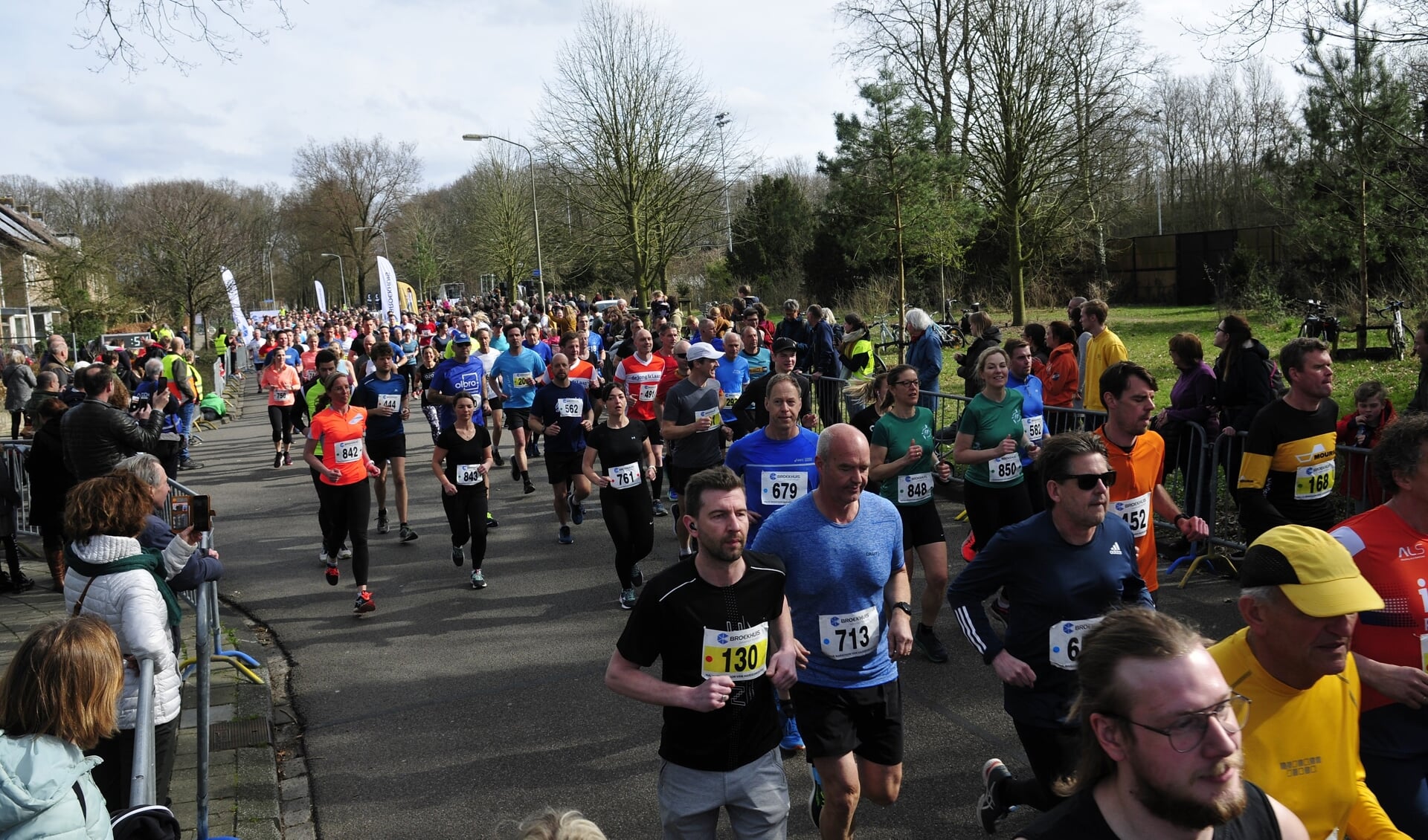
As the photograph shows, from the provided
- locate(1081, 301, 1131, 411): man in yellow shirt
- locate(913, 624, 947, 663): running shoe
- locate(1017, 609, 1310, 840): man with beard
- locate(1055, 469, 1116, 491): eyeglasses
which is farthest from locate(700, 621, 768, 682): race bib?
locate(1081, 301, 1131, 411): man in yellow shirt

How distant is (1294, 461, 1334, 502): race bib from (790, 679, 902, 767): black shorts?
2.69 meters

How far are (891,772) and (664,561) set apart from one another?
18.1 feet

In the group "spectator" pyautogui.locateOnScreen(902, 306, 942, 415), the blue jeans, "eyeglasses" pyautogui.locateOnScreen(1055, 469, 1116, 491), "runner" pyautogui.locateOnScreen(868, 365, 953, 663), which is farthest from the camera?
the blue jeans

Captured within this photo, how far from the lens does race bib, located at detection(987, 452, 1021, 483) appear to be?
22.7 feet

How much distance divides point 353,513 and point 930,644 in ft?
15.6

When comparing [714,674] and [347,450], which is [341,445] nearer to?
[347,450]

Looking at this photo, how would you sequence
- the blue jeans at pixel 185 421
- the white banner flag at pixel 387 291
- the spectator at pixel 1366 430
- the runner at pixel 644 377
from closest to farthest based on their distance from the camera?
the spectator at pixel 1366 430, the runner at pixel 644 377, the blue jeans at pixel 185 421, the white banner flag at pixel 387 291

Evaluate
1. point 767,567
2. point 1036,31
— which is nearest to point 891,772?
point 767,567

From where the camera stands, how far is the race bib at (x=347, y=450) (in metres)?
8.86

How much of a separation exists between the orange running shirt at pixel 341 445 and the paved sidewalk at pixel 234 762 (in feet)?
4.74

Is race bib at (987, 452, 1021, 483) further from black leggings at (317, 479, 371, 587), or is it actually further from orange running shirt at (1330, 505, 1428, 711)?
black leggings at (317, 479, 371, 587)

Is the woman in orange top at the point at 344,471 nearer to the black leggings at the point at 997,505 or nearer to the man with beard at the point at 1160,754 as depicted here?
the black leggings at the point at 997,505

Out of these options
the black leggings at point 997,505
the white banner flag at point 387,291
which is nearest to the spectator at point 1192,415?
the black leggings at point 997,505

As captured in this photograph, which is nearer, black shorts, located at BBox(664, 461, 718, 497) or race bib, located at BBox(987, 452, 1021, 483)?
race bib, located at BBox(987, 452, 1021, 483)
